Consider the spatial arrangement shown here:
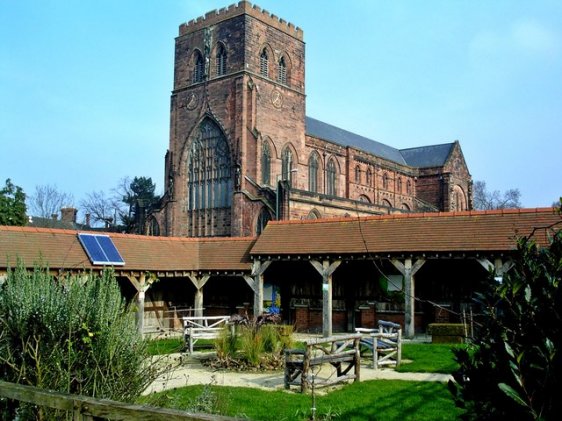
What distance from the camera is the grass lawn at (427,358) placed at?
12.7 metres

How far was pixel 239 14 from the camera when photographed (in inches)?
1561

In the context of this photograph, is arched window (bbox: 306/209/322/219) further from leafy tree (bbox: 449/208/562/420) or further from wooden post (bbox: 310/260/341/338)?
leafy tree (bbox: 449/208/562/420)

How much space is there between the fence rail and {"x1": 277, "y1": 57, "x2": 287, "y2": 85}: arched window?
39.0 meters

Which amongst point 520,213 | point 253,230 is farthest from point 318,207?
point 520,213

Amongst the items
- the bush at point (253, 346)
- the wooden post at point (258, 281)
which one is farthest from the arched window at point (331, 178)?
the bush at point (253, 346)

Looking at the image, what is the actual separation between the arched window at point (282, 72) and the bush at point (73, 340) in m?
36.9

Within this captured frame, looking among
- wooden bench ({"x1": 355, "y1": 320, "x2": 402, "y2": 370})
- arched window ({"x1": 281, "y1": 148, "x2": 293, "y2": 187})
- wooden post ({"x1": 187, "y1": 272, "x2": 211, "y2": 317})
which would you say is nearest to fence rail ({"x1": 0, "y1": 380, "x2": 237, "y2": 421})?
wooden bench ({"x1": 355, "y1": 320, "x2": 402, "y2": 370})

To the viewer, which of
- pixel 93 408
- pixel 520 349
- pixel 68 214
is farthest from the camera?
pixel 68 214

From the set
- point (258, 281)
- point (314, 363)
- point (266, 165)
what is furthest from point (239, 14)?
point (314, 363)

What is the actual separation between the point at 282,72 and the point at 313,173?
7844 mm

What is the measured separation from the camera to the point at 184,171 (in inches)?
1663

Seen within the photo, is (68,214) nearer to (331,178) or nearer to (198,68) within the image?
(198,68)

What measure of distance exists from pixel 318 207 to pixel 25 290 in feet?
98.9

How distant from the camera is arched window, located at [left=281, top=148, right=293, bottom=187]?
40.5 metres
